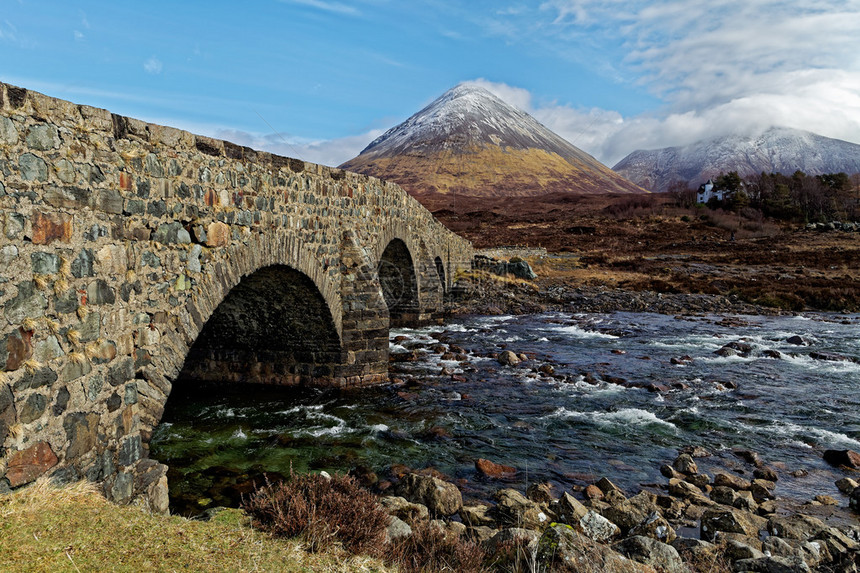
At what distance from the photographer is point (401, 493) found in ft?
23.6

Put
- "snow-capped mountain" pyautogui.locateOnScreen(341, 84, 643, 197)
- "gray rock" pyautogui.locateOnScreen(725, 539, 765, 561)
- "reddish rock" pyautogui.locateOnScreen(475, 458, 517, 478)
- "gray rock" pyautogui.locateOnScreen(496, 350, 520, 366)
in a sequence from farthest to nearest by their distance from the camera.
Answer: "snow-capped mountain" pyautogui.locateOnScreen(341, 84, 643, 197)
"gray rock" pyautogui.locateOnScreen(496, 350, 520, 366)
"reddish rock" pyautogui.locateOnScreen(475, 458, 517, 478)
"gray rock" pyautogui.locateOnScreen(725, 539, 765, 561)

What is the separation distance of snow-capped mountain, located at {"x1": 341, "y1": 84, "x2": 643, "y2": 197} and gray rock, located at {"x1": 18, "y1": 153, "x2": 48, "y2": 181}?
108 meters

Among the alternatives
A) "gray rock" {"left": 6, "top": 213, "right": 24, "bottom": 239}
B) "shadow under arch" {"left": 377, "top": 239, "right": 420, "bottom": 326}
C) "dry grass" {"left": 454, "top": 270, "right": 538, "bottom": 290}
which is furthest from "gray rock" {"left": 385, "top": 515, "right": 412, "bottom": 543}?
"dry grass" {"left": 454, "top": 270, "right": 538, "bottom": 290}

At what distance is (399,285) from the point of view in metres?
22.3

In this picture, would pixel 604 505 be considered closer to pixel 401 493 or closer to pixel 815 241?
pixel 401 493

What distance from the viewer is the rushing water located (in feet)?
28.9

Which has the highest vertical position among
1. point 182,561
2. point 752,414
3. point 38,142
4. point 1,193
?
point 38,142

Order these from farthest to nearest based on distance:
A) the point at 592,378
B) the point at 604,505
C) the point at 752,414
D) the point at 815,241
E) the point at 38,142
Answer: the point at 815,241, the point at 592,378, the point at 752,414, the point at 604,505, the point at 38,142

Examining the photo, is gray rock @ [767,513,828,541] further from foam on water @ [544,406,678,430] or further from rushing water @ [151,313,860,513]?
foam on water @ [544,406,678,430]

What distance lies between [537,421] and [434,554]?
6.94m

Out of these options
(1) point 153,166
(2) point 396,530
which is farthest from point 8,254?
(2) point 396,530

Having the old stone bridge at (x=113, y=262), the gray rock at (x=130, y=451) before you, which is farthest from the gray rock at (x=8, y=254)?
the gray rock at (x=130, y=451)

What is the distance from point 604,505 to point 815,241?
5110 cm

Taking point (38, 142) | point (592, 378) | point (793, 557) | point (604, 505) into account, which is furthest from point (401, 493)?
point (592, 378)
